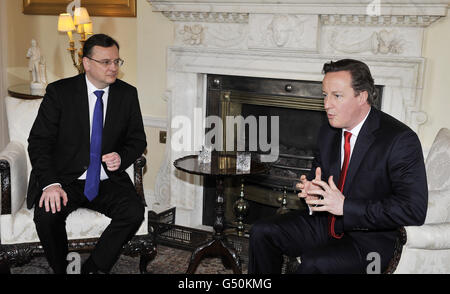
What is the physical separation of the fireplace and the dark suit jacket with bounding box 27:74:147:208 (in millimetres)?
1136

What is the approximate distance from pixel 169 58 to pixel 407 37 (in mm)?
1753

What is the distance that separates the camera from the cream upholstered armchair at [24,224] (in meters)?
2.78

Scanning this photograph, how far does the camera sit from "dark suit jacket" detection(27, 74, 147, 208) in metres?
2.88

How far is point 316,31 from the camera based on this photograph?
3496mm

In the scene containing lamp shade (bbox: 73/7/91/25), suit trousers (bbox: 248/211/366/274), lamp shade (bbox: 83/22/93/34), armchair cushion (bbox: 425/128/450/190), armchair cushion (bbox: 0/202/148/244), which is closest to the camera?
suit trousers (bbox: 248/211/366/274)

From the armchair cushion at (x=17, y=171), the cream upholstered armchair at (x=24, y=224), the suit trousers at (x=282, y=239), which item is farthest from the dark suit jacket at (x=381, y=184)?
the armchair cushion at (x=17, y=171)

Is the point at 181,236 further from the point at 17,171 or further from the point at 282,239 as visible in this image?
the point at 282,239

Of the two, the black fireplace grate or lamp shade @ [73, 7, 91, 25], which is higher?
lamp shade @ [73, 7, 91, 25]

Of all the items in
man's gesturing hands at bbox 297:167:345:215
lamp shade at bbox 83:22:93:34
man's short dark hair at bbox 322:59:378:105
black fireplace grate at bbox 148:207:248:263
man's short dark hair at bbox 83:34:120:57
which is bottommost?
black fireplace grate at bbox 148:207:248:263

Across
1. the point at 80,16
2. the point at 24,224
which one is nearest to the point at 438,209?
the point at 24,224

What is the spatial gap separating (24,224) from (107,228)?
1.43 feet

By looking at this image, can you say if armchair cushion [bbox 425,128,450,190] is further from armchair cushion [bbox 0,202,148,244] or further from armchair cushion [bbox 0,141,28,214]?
armchair cushion [bbox 0,141,28,214]

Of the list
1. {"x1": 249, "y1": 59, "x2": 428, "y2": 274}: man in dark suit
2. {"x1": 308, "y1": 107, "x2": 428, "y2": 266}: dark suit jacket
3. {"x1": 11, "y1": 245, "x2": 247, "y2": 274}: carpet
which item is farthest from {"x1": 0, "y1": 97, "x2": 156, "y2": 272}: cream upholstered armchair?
{"x1": 308, "y1": 107, "x2": 428, "y2": 266}: dark suit jacket

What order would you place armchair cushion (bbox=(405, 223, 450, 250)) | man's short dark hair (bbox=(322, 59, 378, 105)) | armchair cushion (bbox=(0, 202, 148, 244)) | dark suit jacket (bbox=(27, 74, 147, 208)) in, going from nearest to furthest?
armchair cushion (bbox=(405, 223, 450, 250)), man's short dark hair (bbox=(322, 59, 378, 105)), armchair cushion (bbox=(0, 202, 148, 244)), dark suit jacket (bbox=(27, 74, 147, 208))
